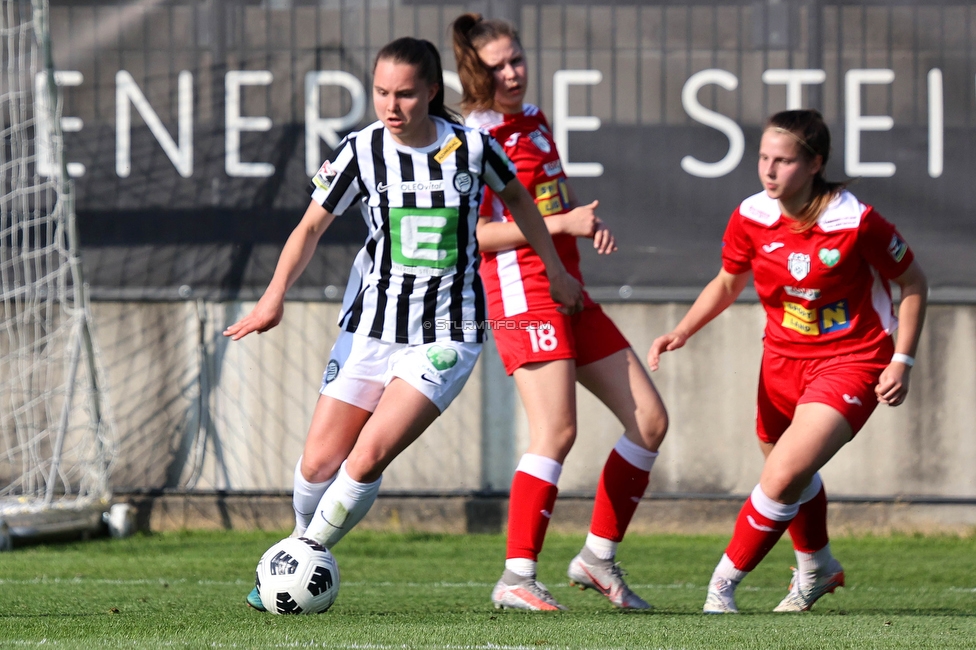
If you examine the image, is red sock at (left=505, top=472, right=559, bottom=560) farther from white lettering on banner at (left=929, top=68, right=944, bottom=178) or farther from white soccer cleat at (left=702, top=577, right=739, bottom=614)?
white lettering on banner at (left=929, top=68, right=944, bottom=178)

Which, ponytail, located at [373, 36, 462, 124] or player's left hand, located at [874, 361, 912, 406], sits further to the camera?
player's left hand, located at [874, 361, 912, 406]

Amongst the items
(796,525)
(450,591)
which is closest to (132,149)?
(450,591)

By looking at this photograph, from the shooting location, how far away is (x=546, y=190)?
4152mm

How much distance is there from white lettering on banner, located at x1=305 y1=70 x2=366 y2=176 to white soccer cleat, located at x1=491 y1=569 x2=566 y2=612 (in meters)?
3.29

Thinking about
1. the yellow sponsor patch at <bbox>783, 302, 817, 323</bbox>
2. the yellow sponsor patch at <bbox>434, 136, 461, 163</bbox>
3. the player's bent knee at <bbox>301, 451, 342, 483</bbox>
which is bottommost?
the player's bent knee at <bbox>301, 451, 342, 483</bbox>

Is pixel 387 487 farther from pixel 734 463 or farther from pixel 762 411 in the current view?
pixel 762 411

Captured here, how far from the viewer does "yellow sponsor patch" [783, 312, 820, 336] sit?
3826mm

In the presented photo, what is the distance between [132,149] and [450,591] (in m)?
3.33

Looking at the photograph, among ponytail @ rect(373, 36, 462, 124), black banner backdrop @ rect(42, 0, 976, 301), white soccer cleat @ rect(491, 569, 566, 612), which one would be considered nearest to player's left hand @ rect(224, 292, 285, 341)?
ponytail @ rect(373, 36, 462, 124)

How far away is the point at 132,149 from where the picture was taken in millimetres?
6535

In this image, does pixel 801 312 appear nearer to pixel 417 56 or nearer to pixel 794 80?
pixel 417 56

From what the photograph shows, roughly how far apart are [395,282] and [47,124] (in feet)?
11.2

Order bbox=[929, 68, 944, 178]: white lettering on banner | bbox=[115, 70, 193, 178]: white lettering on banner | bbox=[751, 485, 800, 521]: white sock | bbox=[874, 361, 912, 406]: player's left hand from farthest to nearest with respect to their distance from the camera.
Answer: bbox=[115, 70, 193, 178]: white lettering on banner < bbox=[929, 68, 944, 178]: white lettering on banner < bbox=[751, 485, 800, 521]: white sock < bbox=[874, 361, 912, 406]: player's left hand

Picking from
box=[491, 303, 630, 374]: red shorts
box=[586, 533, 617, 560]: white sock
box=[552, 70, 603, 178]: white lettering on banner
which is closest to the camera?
box=[491, 303, 630, 374]: red shorts
